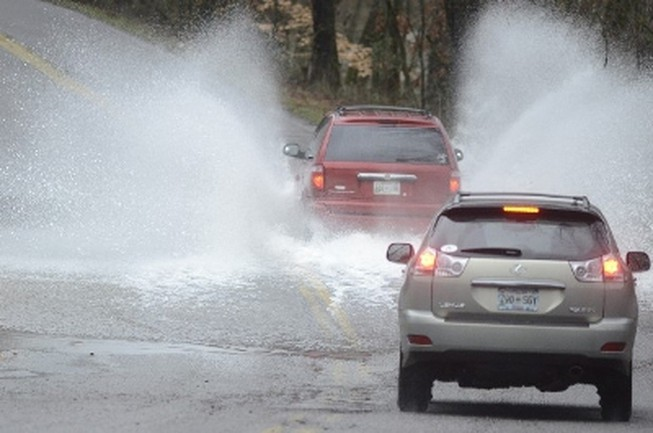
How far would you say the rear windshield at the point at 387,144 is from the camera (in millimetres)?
24219

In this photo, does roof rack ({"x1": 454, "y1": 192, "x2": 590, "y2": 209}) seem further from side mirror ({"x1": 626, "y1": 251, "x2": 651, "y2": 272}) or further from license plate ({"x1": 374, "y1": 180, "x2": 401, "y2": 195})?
license plate ({"x1": 374, "y1": 180, "x2": 401, "y2": 195})

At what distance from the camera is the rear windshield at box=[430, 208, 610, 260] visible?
13.6 m

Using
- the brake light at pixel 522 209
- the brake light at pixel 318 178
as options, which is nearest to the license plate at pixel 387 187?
the brake light at pixel 318 178

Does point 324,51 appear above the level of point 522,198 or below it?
below

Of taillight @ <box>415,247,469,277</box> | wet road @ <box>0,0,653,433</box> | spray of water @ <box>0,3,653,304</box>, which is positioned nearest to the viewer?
taillight @ <box>415,247,469,277</box>

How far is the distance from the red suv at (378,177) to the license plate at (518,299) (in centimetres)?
1042

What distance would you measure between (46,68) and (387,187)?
66.8 feet

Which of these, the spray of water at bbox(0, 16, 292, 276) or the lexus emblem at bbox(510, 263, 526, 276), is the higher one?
the lexus emblem at bbox(510, 263, 526, 276)

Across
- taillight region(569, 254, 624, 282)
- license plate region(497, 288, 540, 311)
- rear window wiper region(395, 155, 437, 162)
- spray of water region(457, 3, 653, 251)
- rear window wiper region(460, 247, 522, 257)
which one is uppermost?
rear window wiper region(460, 247, 522, 257)

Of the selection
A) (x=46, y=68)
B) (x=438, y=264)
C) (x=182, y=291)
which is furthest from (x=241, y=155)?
(x=438, y=264)

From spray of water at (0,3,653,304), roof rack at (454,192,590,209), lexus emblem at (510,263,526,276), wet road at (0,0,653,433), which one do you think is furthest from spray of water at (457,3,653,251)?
lexus emblem at (510,263,526,276)

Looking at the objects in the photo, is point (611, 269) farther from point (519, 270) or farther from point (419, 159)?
point (419, 159)

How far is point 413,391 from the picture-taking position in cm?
1379

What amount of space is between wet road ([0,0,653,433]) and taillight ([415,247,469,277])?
3.14 ft
